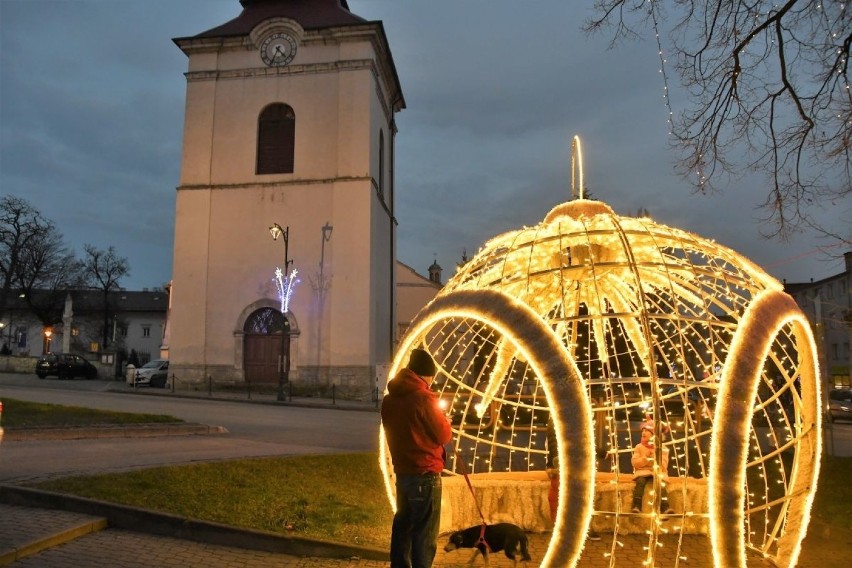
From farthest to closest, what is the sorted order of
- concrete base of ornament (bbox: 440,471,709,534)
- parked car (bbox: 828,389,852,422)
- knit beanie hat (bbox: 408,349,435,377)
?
parked car (bbox: 828,389,852,422) < concrete base of ornament (bbox: 440,471,709,534) < knit beanie hat (bbox: 408,349,435,377)

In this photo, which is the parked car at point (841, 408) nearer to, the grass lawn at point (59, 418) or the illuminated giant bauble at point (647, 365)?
the illuminated giant bauble at point (647, 365)

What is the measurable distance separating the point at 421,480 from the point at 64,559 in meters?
3.16

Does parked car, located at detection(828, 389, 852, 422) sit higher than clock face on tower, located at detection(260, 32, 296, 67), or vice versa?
Result: clock face on tower, located at detection(260, 32, 296, 67)

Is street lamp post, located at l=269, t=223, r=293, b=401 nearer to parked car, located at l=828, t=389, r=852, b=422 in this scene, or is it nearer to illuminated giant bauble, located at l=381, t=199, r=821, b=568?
illuminated giant bauble, located at l=381, t=199, r=821, b=568

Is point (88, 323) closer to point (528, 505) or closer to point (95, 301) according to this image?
point (95, 301)

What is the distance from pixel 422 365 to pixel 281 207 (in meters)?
22.5

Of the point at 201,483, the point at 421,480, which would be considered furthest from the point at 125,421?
the point at 421,480

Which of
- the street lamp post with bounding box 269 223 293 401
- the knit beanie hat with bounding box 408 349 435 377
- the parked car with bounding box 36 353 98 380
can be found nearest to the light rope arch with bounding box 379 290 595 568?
the knit beanie hat with bounding box 408 349 435 377

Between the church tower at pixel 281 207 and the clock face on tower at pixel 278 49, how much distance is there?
47 millimetres

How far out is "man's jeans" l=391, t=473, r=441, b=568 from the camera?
4449mm

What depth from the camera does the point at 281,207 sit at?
26.2 m

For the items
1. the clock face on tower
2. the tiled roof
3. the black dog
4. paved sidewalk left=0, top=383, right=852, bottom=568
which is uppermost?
the clock face on tower

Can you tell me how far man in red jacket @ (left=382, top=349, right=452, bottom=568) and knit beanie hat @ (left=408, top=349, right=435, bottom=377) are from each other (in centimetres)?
12

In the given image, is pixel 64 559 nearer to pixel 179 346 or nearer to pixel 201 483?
pixel 201 483
